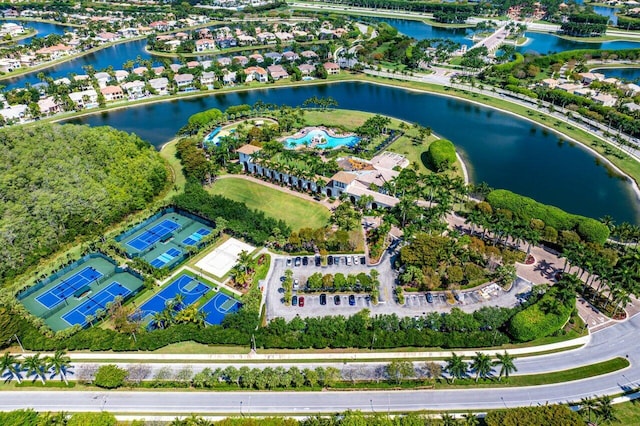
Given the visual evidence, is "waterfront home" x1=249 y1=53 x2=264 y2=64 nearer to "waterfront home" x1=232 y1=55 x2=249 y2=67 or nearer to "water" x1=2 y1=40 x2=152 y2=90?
"waterfront home" x1=232 y1=55 x2=249 y2=67

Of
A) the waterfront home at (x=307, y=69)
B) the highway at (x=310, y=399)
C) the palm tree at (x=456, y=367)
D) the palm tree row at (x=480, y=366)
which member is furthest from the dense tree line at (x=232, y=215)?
the waterfront home at (x=307, y=69)

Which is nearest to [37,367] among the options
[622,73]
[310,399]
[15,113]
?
[310,399]

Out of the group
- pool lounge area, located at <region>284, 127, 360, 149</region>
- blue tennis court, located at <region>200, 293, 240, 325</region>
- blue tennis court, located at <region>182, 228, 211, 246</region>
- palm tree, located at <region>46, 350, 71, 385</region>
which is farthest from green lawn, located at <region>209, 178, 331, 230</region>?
palm tree, located at <region>46, 350, 71, 385</region>

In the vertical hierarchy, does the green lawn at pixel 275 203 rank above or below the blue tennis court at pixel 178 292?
above

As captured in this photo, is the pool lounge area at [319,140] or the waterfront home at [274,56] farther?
the waterfront home at [274,56]

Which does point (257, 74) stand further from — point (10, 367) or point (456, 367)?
point (456, 367)

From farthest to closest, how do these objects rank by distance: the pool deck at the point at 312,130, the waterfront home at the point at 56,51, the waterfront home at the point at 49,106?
the waterfront home at the point at 56,51, the waterfront home at the point at 49,106, the pool deck at the point at 312,130

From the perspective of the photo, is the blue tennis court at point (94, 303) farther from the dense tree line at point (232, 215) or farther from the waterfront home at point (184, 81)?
the waterfront home at point (184, 81)
